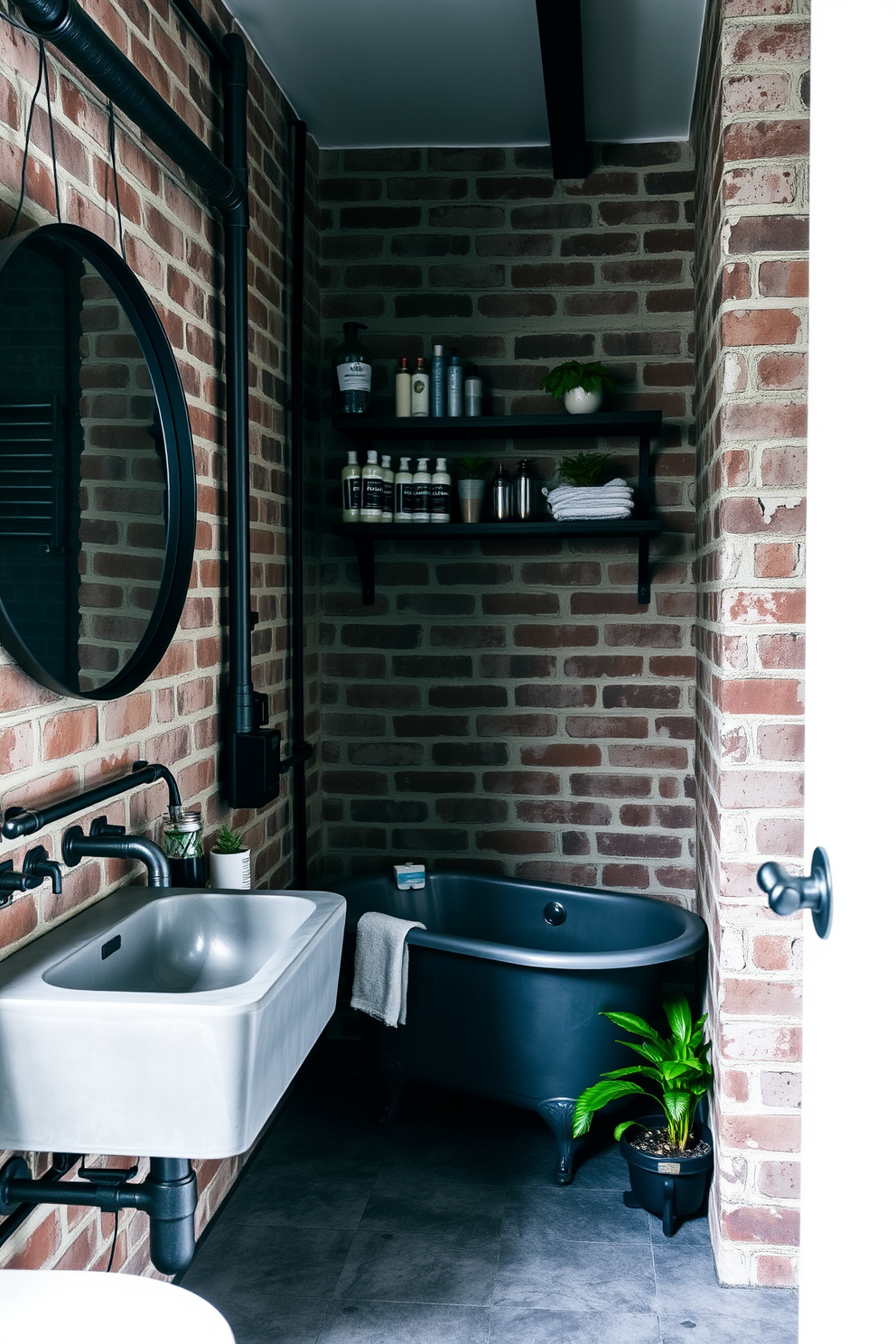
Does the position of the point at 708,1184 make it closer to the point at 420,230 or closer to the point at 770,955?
the point at 770,955

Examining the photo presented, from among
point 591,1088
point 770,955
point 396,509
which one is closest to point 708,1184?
point 591,1088

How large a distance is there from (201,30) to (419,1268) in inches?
95.2

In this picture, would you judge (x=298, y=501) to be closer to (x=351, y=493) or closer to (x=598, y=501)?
(x=351, y=493)

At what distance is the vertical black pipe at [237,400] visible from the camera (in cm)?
220

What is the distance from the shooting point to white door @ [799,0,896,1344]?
82 cm

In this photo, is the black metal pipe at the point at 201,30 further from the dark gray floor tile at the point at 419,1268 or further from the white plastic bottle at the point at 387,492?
the dark gray floor tile at the point at 419,1268

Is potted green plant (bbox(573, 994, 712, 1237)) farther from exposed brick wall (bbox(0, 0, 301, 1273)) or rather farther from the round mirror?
the round mirror

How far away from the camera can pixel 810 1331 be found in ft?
3.47

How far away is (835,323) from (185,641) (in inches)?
55.6

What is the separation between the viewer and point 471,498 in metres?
2.86

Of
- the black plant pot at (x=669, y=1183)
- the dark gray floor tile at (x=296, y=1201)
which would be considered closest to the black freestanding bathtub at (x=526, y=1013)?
the black plant pot at (x=669, y=1183)

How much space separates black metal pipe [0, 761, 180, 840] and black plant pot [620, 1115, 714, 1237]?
1.22 metres

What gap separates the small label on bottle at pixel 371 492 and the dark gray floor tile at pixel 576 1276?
1723 mm

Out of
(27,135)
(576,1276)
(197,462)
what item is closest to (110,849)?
(197,462)
